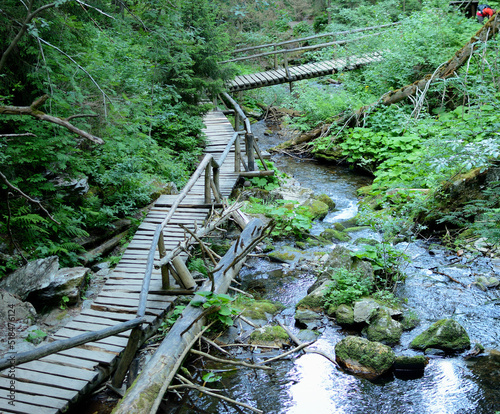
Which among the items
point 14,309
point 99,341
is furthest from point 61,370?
point 14,309

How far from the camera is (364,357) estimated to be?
461cm

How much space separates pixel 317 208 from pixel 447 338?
4.99 metres

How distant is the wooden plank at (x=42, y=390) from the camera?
3863 mm

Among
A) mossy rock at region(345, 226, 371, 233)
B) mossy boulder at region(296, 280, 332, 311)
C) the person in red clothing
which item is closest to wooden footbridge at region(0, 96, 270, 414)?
mossy boulder at region(296, 280, 332, 311)

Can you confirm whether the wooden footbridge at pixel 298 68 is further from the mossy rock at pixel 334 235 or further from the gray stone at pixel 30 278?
the gray stone at pixel 30 278

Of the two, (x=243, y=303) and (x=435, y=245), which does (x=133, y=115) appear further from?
(x=435, y=245)

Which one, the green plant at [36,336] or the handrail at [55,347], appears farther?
the green plant at [36,336]

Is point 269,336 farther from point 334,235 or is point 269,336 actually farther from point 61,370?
point 334,235

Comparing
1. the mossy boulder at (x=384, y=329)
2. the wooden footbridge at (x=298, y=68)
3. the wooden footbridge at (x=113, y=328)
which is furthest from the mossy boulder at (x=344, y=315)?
the wooden footbridge at (x=298, y=68)

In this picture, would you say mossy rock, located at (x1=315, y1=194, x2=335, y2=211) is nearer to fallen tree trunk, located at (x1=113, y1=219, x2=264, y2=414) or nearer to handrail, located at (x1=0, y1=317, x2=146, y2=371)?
fallen tree trunk, located at (x1=113, y1=219, x2=264, y2=414)

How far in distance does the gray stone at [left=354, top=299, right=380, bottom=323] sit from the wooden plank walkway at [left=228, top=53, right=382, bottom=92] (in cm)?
1163

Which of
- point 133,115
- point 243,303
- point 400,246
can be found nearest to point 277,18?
point 133,115

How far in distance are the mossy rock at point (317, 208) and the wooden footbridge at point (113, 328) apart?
2.52m

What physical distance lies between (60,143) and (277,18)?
74.2ft
